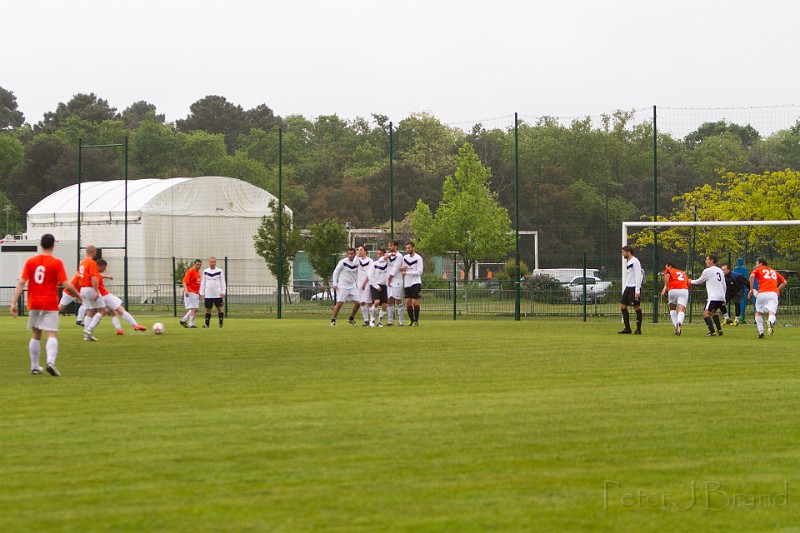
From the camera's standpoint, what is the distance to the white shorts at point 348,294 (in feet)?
92.4

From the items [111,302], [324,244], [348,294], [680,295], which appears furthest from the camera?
[324,244]

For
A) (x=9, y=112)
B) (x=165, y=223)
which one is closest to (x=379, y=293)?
→ (x=165, y=223)

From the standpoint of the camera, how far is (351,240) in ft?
211

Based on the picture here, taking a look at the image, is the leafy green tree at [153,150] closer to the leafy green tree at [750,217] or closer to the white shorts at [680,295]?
the leafy green tree at [750,217]

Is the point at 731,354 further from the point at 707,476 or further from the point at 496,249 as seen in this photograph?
the point at 496,249

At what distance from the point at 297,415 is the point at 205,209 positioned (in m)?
46.4

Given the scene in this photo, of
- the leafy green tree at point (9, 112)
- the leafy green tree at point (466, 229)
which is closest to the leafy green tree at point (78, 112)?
the leafy green tree at point (9, 112)

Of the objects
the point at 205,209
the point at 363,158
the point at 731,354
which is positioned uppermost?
the point at 363,158

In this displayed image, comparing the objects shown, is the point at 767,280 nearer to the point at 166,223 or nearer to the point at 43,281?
the point at 43,281

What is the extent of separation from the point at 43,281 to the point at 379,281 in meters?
14.3

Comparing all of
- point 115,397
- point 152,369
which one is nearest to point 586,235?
point 152,369

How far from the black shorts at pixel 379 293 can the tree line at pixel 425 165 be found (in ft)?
67.9

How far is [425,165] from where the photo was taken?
9088 cm

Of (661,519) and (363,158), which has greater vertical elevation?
(363,158)
